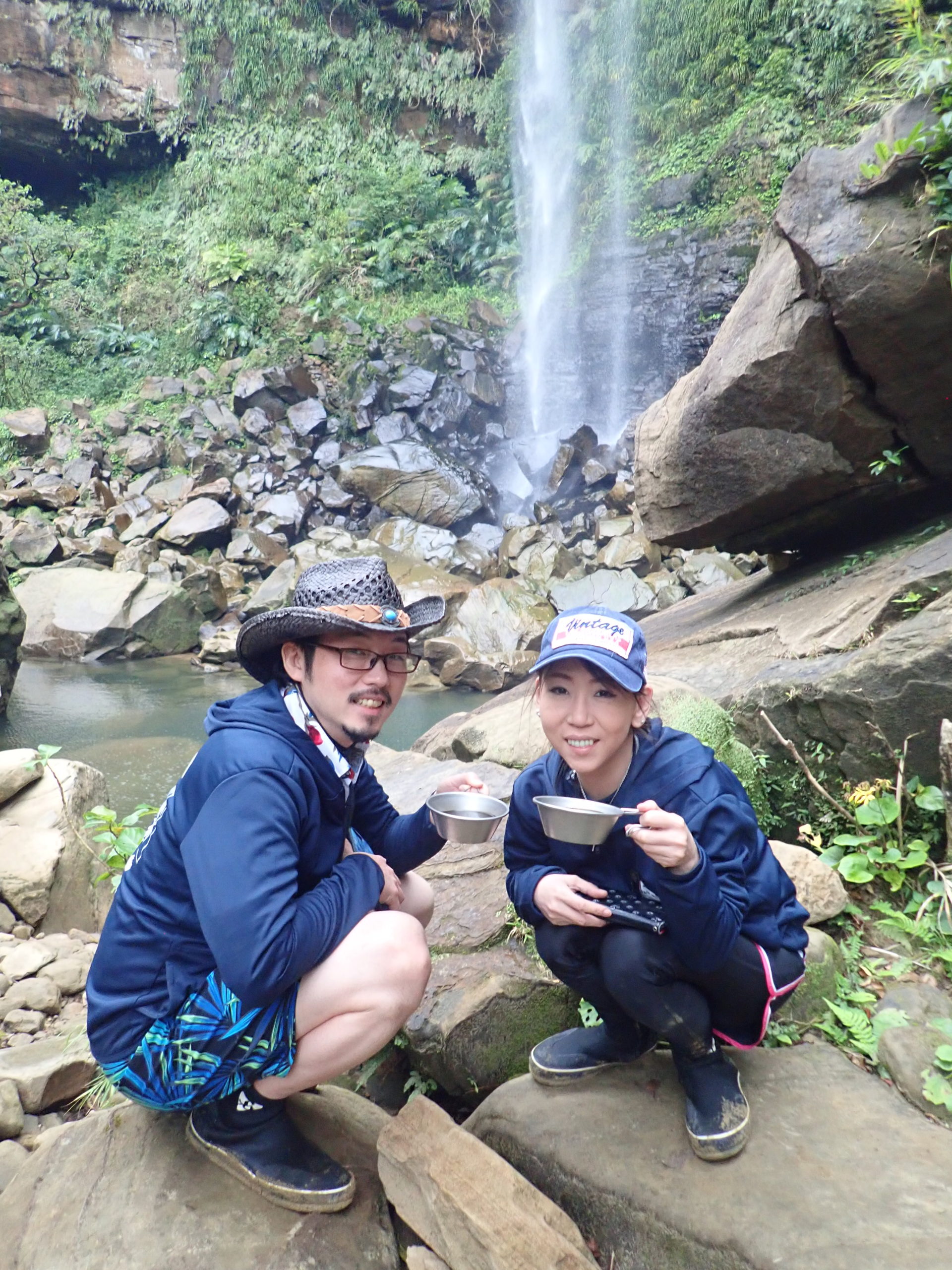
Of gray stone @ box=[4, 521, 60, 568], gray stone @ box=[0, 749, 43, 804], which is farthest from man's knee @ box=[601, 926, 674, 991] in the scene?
gray stone @ box=[4, 521, 60, 568]

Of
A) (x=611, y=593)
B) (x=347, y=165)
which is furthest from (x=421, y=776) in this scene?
(x=347, y=165)

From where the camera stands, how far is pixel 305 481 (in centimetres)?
1524

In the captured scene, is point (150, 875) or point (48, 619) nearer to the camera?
point (150, 875)

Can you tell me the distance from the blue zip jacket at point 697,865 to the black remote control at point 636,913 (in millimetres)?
38

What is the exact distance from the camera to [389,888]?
1.95 m

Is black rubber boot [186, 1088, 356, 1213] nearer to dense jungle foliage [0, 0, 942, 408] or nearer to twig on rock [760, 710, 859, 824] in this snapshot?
twig on rock [760, 710, 859, 824]

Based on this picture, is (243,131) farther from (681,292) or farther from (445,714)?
(445,714)

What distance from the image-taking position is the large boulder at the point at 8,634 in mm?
8055

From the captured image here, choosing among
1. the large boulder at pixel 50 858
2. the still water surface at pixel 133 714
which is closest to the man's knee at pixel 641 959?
the large boulder at pixel 50 858

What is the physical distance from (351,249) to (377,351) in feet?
14.4

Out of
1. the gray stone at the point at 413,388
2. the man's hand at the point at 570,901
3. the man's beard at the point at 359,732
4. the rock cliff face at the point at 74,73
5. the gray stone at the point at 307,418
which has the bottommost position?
the man's hand at the point at 570,901

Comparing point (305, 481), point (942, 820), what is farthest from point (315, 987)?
point (305, 481)

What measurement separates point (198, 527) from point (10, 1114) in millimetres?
12064

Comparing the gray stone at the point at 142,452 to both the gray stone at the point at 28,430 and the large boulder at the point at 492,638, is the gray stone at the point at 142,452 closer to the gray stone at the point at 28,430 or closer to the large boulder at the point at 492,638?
the gray stone at the point at 28,430
